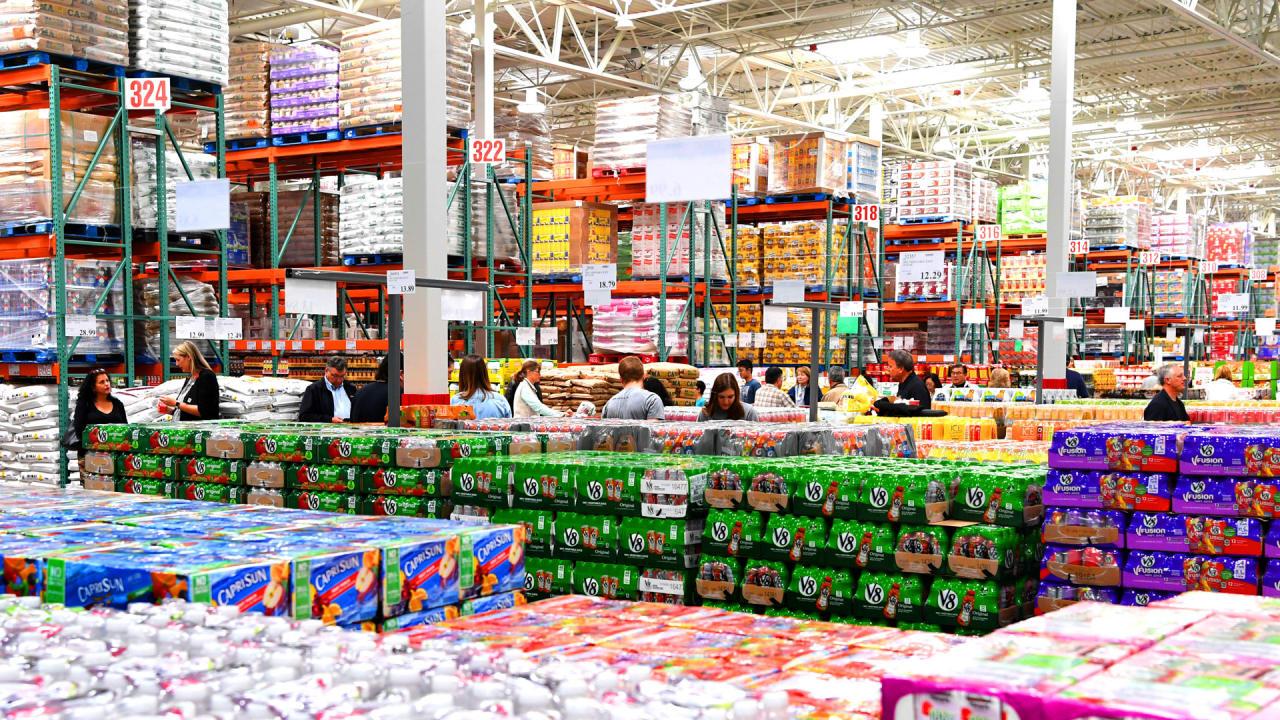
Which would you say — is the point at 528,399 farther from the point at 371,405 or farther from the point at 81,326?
the point at 81,326

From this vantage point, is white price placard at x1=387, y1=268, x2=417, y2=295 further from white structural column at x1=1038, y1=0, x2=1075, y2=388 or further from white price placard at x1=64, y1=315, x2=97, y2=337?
white structural column at x1=1038, y1=0, x2=1075, y2=388

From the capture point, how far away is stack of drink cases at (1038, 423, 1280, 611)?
485 centimetres

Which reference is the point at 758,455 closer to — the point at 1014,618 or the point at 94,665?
the point at 1014,618

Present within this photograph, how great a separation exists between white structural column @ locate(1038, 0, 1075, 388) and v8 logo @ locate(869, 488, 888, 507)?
11212mm

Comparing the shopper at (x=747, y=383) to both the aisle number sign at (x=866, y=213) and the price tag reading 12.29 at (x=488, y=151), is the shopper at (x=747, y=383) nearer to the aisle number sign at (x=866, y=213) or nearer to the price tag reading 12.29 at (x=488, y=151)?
the aisle number sign at (x=866, y=213)

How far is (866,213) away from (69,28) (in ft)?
31.1

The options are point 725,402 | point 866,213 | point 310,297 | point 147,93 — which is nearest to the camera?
point 310,297

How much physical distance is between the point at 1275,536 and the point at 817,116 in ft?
84.0

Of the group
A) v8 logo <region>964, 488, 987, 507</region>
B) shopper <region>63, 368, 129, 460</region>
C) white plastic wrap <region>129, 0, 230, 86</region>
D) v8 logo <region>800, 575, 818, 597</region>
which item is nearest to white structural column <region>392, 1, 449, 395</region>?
shopper <region>63, 368, 129, 460</region>

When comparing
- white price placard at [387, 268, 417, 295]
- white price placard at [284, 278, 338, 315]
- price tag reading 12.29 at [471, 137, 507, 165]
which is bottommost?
white price placard at [284, 278, 338, 315]

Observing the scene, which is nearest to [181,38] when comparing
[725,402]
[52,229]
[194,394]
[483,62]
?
[52,229]

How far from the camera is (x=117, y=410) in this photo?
8.82 meters

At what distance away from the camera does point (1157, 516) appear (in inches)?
198

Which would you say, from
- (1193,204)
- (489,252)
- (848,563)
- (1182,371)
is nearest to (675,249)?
(489,252)
